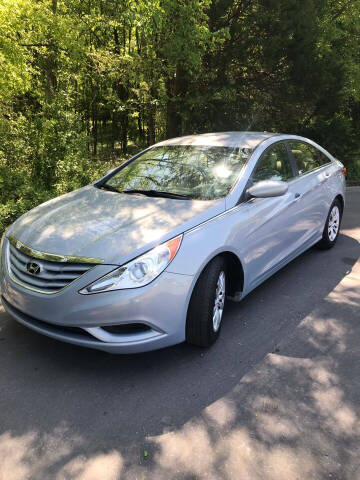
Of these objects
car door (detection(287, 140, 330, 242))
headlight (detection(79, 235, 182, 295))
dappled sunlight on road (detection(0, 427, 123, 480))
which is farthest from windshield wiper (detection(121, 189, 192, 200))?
dappled sunlight on road (detection(0, 427, 123, 480))

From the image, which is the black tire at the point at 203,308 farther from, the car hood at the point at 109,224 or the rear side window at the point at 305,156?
the rear side window at the point at 305,156

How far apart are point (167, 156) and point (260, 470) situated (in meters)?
3.04

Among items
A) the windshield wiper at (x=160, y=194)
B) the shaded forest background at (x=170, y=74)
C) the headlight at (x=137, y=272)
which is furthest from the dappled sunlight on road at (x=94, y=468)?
the shaded forest background at (x=170, y=74)

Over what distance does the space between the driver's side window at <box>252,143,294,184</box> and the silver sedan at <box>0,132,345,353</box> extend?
13 millimetres

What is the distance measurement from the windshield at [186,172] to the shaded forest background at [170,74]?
2931 millimetres

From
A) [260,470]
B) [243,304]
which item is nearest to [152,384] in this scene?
[260,470]

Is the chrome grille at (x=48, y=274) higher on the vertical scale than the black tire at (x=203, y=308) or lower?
higher

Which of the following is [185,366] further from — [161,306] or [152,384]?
[161,306]

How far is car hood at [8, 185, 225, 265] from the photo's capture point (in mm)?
Answer: 2854

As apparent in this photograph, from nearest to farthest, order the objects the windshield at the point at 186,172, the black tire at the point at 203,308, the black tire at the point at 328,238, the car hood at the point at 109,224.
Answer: the car hood at the point at 109,224
the black tire at the point at 203,308
the windshield at the point at 186,172
the black tire at the point at 328,238

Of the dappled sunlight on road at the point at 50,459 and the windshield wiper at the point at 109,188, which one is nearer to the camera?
the dappled sunlight on road at the point at 50,459

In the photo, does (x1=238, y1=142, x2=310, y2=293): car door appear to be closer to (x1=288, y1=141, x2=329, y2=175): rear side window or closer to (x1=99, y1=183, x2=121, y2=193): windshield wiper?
(x1=288, y1=141, x2=329, y2=175): rear side window

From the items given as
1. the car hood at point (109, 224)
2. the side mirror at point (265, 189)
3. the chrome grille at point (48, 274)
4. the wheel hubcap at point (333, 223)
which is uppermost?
the side mirror at point (265, 189)

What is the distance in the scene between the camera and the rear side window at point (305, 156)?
4758 millimetres
